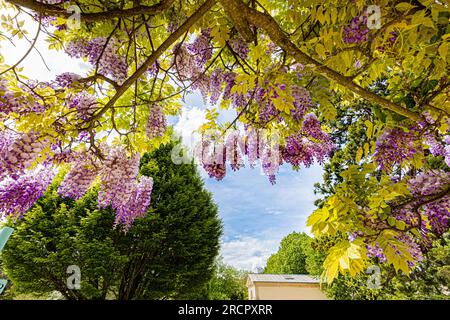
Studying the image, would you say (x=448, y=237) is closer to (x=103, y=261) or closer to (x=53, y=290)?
(x=103, y=261)

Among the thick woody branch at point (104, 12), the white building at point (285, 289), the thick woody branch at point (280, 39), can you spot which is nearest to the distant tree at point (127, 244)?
the white building at point (285, 289)

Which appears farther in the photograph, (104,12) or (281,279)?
(281,279)

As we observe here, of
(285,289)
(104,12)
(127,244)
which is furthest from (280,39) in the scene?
(285,289)

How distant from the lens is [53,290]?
9.55 metres

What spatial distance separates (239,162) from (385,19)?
170cm

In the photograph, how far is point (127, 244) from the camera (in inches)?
391

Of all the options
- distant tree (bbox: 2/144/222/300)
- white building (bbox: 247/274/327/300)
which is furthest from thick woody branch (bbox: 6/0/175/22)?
white building (bbox: 247/274/327/300)

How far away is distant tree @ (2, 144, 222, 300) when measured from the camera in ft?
29.8

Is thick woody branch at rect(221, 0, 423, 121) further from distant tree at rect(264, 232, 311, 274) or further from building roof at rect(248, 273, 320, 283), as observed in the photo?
distant tree at rect(264, 232, 311, 274)

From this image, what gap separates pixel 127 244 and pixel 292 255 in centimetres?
1547

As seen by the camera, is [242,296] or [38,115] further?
[242,296]

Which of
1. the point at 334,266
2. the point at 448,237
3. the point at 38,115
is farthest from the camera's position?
the point at 448,237

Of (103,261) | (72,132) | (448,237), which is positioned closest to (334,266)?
(72,132)

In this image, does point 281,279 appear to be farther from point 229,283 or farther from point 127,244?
point 127,244
